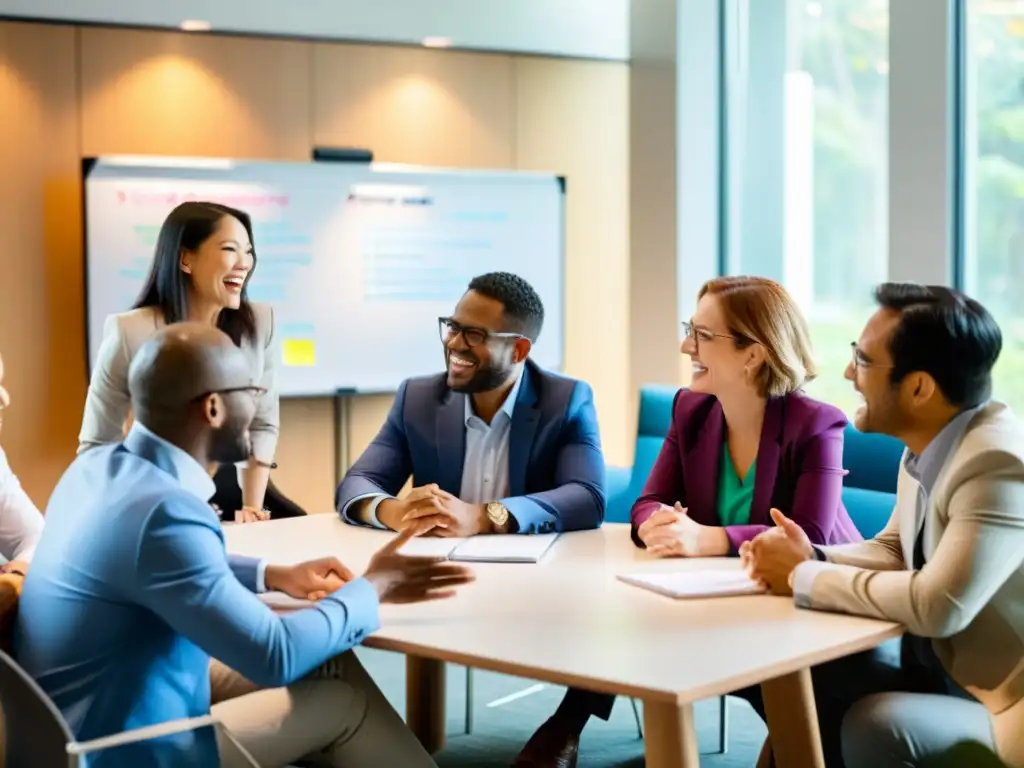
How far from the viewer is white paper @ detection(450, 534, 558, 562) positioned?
2.88 meters

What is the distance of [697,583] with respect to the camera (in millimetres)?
2605

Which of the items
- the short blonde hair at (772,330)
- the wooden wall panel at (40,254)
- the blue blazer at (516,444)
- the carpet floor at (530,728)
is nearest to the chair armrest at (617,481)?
the carpet floor at (530,728)

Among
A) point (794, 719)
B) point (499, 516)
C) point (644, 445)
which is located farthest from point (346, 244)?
point (794, 719)

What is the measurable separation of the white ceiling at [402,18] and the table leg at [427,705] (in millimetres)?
3414

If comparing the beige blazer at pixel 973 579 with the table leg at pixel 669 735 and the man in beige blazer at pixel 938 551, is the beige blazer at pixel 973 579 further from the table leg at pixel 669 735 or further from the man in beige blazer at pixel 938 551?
the table leg at pixel 669 735

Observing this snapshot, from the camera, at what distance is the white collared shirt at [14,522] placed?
2932mm

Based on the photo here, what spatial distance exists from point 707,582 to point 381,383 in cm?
375

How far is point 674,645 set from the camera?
2.19m

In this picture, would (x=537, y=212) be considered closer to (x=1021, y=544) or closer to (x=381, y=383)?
(x=381, y=383)

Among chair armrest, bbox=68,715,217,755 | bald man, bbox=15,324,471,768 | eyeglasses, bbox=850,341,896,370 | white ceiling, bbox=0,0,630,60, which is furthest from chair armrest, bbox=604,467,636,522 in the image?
white ceiling, bbox=0,0,630,60

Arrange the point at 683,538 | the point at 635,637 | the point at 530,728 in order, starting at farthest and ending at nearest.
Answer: the point at 530,728
the point at 683,538
the point at 635,637

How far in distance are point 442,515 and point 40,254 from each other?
10.9 feet

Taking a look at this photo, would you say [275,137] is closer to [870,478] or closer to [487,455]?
[487,455]

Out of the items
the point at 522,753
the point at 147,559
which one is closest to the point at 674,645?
the point at 147,559
